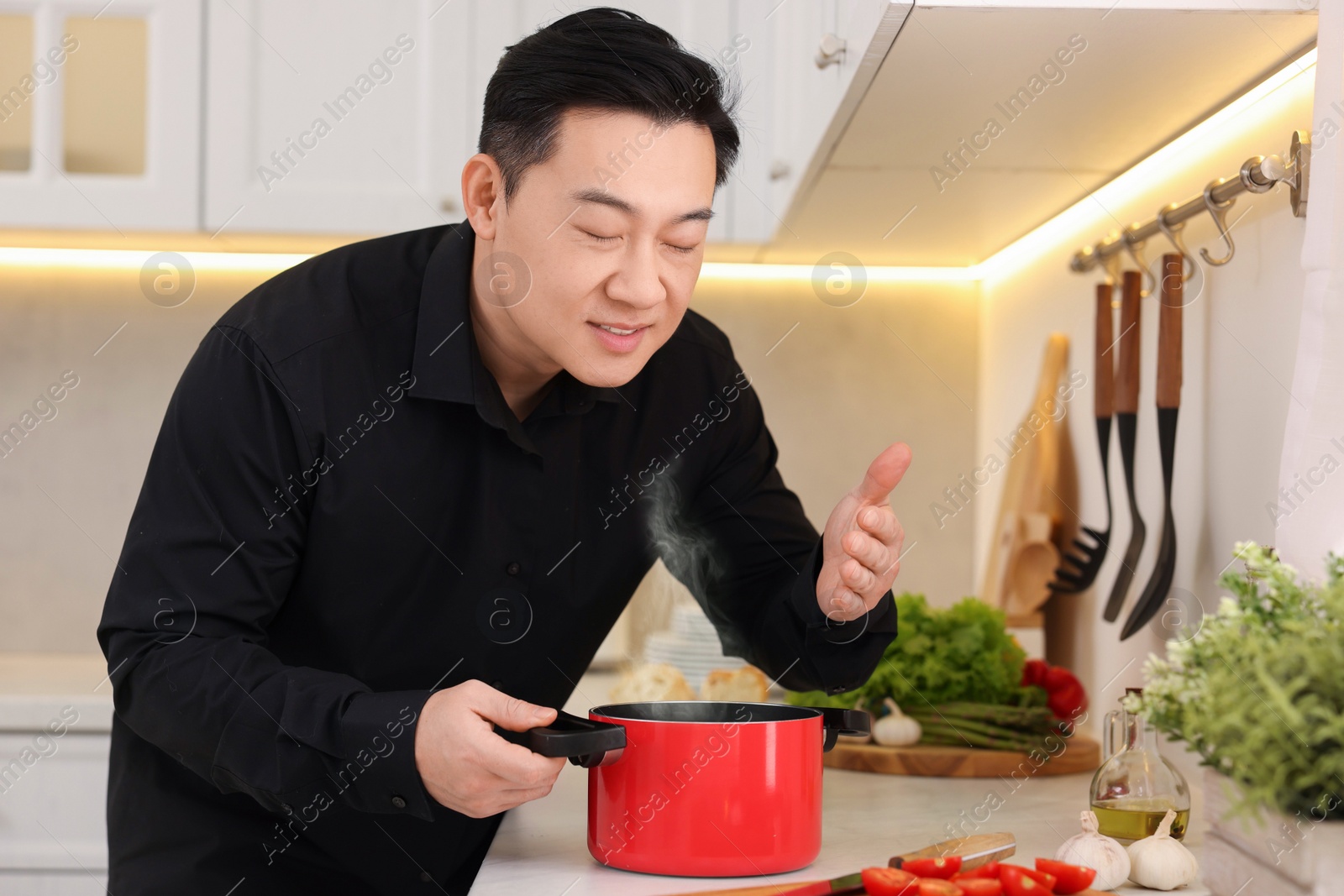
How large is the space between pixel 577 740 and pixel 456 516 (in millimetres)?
381

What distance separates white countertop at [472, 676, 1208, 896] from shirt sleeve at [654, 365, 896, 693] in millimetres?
134

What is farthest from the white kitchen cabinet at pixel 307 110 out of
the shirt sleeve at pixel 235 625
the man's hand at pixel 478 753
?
the man's hand at pixel 478 753

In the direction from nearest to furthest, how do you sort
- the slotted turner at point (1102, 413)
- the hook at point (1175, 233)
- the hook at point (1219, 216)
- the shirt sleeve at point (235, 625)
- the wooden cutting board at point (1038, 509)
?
the shirt sleeve at point (235, 625), the hook at point (1219, 216), the hook at point (1175, 233), the slotted turner at point (1102, 413), the wooden cutting board at point (1038, 509)

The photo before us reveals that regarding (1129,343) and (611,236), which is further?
(1129,343)

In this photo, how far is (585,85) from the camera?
94cm

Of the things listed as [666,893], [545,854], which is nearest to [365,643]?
[545,854]

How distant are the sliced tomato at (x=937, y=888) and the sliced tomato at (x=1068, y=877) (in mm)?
82

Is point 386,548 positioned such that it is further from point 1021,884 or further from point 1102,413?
point 1102,413

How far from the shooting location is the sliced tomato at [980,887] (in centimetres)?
71

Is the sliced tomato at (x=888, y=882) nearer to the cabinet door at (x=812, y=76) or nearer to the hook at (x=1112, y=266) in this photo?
the cabinet door at (x=812, y=76)

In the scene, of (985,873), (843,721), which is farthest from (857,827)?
(985,873)

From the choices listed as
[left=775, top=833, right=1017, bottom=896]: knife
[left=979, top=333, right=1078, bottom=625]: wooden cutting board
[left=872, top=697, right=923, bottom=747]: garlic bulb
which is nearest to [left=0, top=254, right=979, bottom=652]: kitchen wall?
[left=979, top=333, right=1078, bottom=625]: wooden cutting board

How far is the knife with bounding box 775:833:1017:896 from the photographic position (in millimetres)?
759

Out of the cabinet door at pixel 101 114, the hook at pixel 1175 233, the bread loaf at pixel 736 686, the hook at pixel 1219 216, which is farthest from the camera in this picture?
the cabinet door at pixel 101 114
